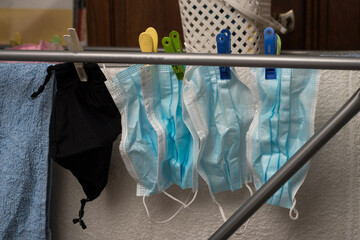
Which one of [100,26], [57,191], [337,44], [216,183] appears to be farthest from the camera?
[100,26]

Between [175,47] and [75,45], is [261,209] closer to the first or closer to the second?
[175,47]

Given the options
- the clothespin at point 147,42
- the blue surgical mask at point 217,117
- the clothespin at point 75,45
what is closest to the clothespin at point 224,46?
the blue surgical mask at point 217,117

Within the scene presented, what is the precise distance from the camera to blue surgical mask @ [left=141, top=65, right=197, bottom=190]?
2.72 feet

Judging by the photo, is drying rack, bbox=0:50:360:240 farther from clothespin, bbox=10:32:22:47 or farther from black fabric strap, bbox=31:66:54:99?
clothespin, bbox=10:32:22:47

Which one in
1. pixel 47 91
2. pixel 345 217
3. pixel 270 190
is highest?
pixel 47 91

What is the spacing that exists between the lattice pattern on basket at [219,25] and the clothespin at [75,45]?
0.77 feet

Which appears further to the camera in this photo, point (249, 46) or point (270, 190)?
point (249, 46)

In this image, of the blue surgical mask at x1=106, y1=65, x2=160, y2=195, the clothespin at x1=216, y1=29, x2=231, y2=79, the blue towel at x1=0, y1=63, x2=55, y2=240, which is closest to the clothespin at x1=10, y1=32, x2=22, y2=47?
the blue towel at x1=0, y1=63, x2=55, y2=240

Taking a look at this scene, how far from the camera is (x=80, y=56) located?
754 mm

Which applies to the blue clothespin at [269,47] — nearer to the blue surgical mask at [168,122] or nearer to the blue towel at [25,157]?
the blue surgical mask at [168,122]

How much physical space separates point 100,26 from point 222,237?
1.10m

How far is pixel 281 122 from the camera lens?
79 cm

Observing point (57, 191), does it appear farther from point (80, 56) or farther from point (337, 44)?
point (337, 44)

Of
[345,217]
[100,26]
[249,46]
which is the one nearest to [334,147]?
[345,217]
